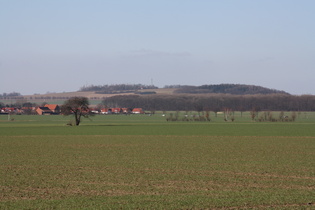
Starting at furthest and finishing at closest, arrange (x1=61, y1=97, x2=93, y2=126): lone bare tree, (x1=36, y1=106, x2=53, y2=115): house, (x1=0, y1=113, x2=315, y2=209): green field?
1. (x1=36, y1=106, x2=53, y2=115): house
2. (x1=61, y1=97, x2=93, y2=126): lone bare tree
3. (x1=0, y1=113, x2=315, y2=209): green field

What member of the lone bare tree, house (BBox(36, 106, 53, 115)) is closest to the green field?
the lone bare tree

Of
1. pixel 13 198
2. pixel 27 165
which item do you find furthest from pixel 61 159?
pixel 13 198

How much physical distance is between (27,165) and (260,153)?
16614 millimetres

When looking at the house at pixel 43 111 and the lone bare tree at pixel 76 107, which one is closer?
the lone bare tree at pixel 76 107

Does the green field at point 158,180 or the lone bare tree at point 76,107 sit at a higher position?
the lone bare tree at point 76,107

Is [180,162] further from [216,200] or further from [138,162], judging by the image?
[216,200]

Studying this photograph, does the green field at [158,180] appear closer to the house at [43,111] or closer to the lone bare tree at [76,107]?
the lone bare tree at [76,107]

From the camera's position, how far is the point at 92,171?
2584cm

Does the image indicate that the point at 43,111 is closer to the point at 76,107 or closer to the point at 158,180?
the point at 76,107

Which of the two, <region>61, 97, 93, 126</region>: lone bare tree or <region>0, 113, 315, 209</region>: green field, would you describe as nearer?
<region>0, 113, 315, 209</region>: green field

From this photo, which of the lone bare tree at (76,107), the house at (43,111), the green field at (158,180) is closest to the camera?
the green field at (158,180)

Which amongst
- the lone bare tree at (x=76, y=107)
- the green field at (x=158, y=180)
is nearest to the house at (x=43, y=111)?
the lone bare tree at (x=76, y=107)

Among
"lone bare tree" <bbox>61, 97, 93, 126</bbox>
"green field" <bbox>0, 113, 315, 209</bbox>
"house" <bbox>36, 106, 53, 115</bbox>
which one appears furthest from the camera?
"house" <bbox>36, 106, 53, 115</bbox>

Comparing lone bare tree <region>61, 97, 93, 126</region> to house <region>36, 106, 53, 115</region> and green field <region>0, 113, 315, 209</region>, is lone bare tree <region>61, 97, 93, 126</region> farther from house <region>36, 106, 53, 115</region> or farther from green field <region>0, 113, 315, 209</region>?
house <region>36, 106, 53, 115</region>
